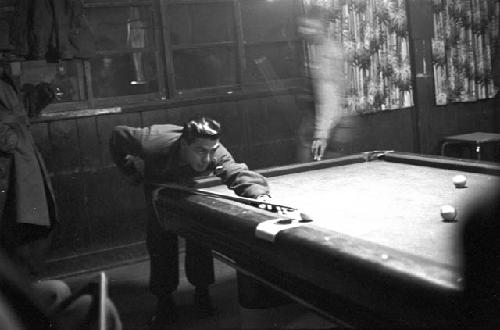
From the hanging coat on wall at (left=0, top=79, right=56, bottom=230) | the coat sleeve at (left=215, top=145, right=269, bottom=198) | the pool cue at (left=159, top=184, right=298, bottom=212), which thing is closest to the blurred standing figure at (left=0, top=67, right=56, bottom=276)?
the hanging coat on wall at (left=0, top=79, right=56, bottom=230)

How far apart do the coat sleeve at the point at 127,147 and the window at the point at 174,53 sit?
108 cm

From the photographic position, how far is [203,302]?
12.6ft

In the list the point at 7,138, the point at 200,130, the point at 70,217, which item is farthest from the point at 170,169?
the point at 70,217

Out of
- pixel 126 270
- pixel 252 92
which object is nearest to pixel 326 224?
pixel 126 270

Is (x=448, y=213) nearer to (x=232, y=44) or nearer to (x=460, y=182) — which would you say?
(x=460, y=182)

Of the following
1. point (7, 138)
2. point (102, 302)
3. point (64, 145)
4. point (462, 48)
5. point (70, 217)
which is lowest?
point (70, 217)

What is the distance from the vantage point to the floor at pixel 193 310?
3.44 meters

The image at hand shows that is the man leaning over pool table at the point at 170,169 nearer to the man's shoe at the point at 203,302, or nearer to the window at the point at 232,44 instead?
the man's shoe at the point at 203,302

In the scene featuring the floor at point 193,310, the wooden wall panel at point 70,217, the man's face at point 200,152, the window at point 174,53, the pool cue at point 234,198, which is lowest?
the floor at point 193,310

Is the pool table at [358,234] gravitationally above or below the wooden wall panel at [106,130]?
below

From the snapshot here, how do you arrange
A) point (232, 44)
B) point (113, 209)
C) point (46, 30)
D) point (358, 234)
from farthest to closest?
1. point (232, 44)
2. point (113, 209)
3. point (46, 30)
4. point (358, 234)

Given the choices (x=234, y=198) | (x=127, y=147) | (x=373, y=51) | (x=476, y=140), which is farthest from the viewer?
(x=373, y=51)

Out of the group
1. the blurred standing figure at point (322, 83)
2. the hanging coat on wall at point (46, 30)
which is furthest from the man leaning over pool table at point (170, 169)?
the blurred standing figure at point (322, 83)

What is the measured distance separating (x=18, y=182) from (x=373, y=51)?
12.6 feet
